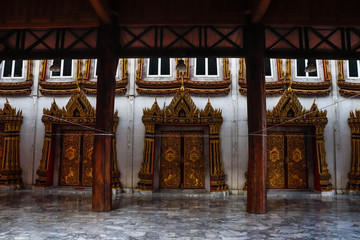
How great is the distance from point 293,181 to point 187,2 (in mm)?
7581

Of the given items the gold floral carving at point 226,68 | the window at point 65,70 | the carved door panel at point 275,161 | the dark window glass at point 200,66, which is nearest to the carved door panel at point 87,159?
the window at point 65,70

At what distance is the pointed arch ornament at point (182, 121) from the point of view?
967cm

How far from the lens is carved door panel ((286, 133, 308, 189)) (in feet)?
33.3

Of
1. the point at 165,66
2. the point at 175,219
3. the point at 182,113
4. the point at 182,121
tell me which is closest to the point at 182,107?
the point at 182,113

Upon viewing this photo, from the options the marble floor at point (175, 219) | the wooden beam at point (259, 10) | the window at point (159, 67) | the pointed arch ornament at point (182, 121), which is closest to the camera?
the marble floor at point (175, 219)

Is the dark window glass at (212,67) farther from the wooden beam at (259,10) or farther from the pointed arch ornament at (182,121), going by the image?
the wooden beam at (259,10)

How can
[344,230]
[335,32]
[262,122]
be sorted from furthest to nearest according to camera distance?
[335,32]
[262,122]
[344,230]

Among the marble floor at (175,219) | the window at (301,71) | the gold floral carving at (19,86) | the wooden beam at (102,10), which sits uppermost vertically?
the wooden beam at (102,10)

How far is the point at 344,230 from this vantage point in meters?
5.37

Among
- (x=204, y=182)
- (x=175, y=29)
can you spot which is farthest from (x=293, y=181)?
(x=175, y=29)

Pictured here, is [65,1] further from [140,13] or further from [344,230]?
[344,230]

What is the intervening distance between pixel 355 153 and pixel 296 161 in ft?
6.89

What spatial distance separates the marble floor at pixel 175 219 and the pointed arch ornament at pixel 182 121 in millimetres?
1131

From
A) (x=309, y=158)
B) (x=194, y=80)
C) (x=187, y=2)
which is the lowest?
(x=309, y=158)
